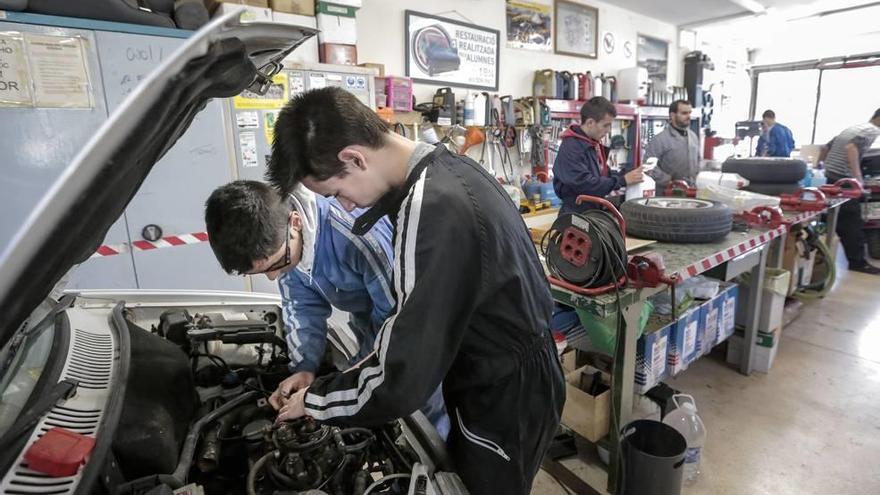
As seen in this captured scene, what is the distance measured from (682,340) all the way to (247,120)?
8.69ft

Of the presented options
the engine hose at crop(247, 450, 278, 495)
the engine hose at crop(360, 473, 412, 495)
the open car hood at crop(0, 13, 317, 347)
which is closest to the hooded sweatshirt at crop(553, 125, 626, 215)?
the engine hose at crop(360, 473, 412, 495)

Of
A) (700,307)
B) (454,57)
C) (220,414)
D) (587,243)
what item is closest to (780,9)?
(454,57)

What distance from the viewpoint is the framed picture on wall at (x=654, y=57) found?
6.29 m

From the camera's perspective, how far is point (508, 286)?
937mm

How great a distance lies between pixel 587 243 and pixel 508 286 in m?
0.91

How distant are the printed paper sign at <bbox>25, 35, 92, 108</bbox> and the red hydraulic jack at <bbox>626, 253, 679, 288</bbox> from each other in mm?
2619

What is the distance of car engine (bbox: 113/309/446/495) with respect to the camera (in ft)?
2.93

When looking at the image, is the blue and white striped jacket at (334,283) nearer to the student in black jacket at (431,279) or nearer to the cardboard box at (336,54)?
the student in black jacket at (431,279)

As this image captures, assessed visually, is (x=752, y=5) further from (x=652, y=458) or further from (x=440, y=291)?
(x=440, y=291)

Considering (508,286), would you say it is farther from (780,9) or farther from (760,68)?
(760,68)

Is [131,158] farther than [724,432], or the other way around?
[724,432]

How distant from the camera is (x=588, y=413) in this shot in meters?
2.01

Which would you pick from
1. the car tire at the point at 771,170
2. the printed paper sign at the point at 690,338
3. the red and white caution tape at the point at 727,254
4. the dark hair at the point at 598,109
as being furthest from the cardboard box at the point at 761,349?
the dark hair at the point at 598,109

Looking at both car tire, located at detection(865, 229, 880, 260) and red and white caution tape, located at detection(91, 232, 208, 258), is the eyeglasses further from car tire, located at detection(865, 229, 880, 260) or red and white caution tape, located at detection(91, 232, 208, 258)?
car tire, located at detection(865, 229, 880, 260)
